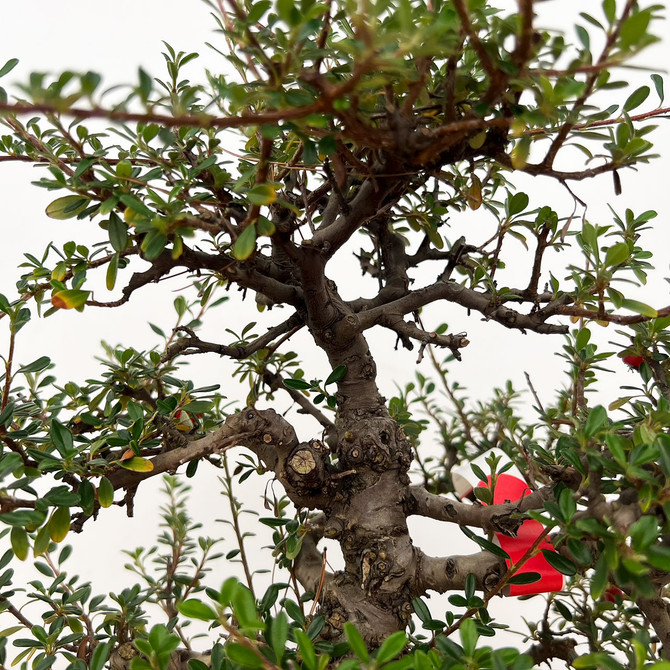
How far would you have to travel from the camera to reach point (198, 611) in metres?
0.50

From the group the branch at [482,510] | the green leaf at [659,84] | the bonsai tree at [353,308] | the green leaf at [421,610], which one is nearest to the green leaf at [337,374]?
the bonsai tree at [353,308]

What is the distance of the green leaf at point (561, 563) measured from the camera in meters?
0.67

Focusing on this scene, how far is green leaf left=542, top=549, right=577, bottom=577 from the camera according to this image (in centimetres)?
67

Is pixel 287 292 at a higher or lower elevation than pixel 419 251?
lower

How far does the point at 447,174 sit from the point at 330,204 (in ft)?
0.70

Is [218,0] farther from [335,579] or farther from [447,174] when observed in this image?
[335,579]

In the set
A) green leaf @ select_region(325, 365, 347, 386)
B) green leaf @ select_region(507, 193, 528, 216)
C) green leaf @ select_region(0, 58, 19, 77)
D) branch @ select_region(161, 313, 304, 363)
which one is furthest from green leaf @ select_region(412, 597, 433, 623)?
green leaf @ select_region(0, 58, 19, 77)

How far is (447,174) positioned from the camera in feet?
2.97

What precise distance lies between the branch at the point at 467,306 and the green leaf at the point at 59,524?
48cm

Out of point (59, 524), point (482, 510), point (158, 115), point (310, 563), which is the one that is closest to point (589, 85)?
point (158, 115)

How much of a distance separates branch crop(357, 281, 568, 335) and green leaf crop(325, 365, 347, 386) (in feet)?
0.24

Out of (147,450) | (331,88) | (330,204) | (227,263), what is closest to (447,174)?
(330,204)

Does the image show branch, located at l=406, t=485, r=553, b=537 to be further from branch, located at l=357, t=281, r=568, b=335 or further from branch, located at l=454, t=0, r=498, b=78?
branch, located at l=454, t=0, r=498, b=78

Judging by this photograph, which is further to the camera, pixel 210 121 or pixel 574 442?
pixel 574 442
